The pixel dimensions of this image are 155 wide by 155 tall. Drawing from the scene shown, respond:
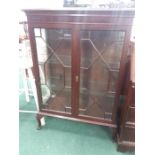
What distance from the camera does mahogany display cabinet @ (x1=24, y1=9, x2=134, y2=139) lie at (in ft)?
4.16

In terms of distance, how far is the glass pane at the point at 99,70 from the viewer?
4.39 feet

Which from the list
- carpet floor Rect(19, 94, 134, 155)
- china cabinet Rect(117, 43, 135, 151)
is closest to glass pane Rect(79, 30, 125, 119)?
china cabinet Rect(117, 43, 135, 151)

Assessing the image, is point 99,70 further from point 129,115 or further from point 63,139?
point 63,139

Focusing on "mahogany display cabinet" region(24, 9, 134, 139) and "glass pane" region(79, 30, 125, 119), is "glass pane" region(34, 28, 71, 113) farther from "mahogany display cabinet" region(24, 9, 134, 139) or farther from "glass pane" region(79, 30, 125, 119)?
"glass pane" region(79, 30, 125, 119)

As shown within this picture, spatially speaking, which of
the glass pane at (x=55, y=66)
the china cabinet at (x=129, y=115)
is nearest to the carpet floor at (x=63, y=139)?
the china cabinet at (x=129, y=115)

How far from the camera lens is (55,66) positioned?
1.61 m

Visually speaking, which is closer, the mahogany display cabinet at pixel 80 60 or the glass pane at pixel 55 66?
the mahogany display cabinet at pixel 80 60

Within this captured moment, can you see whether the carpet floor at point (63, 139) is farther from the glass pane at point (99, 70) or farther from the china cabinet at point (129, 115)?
the glass pane at point (99, 70)

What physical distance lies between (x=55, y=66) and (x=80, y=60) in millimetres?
294


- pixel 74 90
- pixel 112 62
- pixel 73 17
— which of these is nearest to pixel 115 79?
pixel 112 62

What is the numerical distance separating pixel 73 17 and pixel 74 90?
0.64 m

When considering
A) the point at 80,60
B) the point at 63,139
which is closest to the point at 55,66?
the point at 80,60

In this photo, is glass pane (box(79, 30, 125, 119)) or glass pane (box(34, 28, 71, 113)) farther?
glass pane (box(34, 28, 71, 113))

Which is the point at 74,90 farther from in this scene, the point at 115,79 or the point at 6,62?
the point at 6,62
